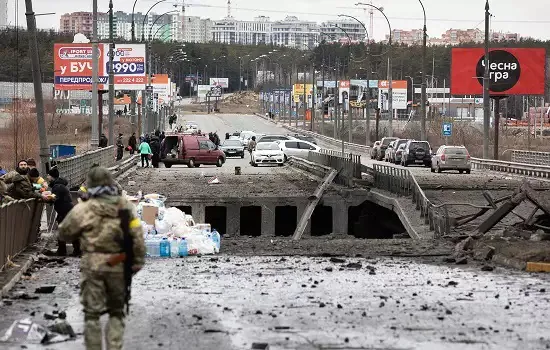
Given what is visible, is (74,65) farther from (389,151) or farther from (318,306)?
(318,306)

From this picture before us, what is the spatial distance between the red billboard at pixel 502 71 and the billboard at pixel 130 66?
20346mm

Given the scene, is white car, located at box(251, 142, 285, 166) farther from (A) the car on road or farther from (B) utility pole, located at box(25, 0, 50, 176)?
(B) utility pole, located at box(25, 0, 50, 176)

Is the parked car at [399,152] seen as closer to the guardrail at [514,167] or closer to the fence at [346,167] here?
the guardrail at [514,167]

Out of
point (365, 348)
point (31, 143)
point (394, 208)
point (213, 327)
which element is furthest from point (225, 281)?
point (31, 143)

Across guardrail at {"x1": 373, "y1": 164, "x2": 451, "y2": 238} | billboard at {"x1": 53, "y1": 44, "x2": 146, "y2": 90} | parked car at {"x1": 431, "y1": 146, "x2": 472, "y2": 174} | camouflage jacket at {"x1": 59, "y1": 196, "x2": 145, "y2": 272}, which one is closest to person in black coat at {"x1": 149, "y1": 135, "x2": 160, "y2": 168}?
billboard at {"x1": 53, "y1": 44, "x2": 146, "y2": 90}

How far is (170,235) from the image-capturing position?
2447cm

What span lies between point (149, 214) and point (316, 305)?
9258 millimetres

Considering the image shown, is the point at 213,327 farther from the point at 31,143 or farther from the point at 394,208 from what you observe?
the point at 31,143

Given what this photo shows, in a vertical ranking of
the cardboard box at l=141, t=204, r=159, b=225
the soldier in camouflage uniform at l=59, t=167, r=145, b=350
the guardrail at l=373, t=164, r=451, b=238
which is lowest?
the guardrail at l=373, t=164, r=451, b=238

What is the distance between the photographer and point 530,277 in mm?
19641

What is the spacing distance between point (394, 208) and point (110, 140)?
27.8m

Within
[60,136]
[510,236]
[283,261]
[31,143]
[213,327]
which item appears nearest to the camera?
[213,327]

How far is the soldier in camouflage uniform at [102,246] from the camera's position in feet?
37.4

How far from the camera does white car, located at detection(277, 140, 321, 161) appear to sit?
258 ft
